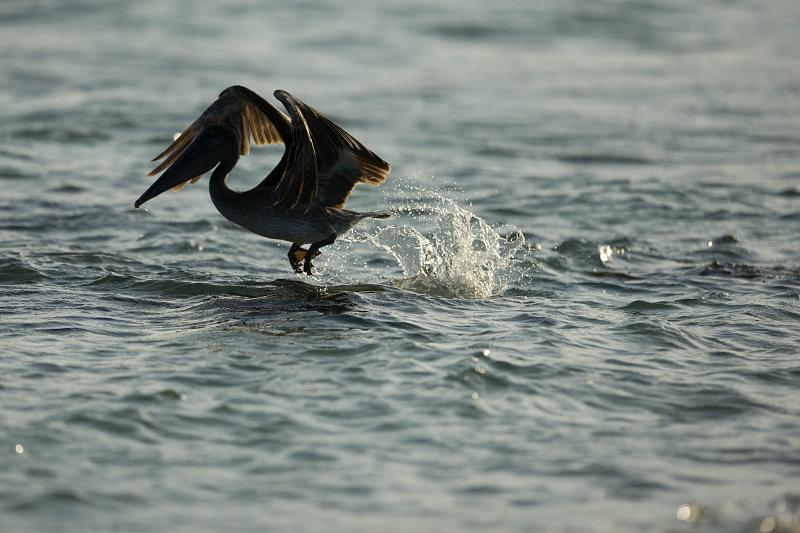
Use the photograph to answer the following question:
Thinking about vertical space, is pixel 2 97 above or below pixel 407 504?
above

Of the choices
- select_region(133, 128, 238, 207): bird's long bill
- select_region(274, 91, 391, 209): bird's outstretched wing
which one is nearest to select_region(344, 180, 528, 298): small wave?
select_region(274, 91, 391, 209): bird's outstretched wing

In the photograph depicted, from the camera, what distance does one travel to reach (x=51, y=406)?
5230 millimetres

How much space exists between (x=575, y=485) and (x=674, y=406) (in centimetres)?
110

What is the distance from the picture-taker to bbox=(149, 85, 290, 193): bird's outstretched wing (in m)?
7.54

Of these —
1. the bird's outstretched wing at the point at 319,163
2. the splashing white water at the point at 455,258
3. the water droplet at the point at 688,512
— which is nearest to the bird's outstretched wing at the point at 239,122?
the bird's outstretched wing at the point at 319,163

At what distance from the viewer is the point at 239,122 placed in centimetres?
790

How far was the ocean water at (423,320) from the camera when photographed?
14.9 ft

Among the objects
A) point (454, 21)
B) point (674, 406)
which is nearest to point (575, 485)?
point (674, 406)

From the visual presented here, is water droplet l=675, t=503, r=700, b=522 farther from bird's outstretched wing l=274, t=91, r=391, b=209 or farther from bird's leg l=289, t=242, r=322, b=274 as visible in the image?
bird's leg l=289, t=242, r=322, b=274

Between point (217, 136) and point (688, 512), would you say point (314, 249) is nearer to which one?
point (217, 136)

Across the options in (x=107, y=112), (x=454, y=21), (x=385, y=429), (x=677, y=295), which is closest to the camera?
(x=385, y=429)

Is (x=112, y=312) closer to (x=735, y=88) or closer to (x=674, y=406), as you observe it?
(x=674, y=406)

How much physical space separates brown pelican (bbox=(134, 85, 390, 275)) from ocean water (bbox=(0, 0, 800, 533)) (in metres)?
0.48

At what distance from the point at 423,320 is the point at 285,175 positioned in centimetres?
131
